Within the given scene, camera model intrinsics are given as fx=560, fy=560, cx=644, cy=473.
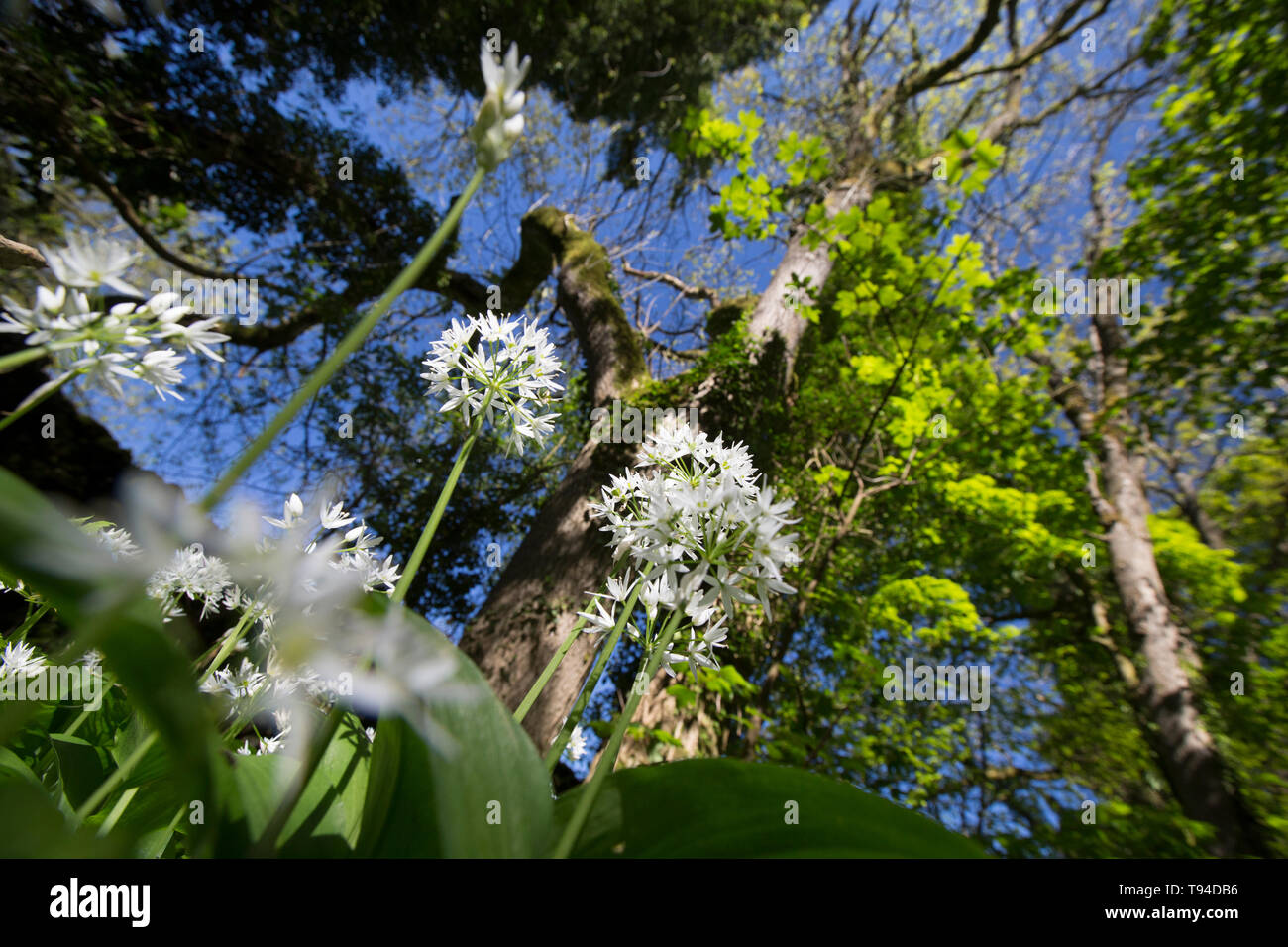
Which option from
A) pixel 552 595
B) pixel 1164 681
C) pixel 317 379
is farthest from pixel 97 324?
pixel 1164 681

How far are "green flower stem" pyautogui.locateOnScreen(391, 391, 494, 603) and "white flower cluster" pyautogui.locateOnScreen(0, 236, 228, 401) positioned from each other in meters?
0.19

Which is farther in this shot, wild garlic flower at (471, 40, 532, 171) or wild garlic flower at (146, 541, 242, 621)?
wild garlic flower at (146, 541, 242, 621)

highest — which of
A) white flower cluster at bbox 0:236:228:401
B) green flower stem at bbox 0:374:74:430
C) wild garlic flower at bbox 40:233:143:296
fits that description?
wild garlic flower at bbox 40:233:143:296

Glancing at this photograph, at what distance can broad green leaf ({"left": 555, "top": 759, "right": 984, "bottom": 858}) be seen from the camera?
13.8 inches

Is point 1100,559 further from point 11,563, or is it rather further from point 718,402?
point 11,563

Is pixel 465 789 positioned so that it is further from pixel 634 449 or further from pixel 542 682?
pixel 634 449

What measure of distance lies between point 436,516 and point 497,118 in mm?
295

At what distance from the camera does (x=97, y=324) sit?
0.42 meters

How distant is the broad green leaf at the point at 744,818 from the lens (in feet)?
1.15

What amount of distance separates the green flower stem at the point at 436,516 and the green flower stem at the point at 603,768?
17 cm

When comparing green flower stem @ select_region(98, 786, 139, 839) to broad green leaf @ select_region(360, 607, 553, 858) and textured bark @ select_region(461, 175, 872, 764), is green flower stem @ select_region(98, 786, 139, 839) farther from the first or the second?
textured bark @ select_region(461, 175, 872, 764)

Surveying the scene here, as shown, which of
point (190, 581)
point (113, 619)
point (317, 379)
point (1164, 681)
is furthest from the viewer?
point (1164, 681)

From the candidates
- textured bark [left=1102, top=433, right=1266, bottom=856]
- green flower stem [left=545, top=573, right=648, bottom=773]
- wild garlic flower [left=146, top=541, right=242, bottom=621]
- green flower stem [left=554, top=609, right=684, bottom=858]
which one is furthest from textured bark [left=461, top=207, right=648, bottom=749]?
textured bark [left=1102, top=433, right=1266, bottom=856]

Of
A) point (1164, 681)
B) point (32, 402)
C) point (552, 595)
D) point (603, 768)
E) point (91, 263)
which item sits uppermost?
point (91, 263)
